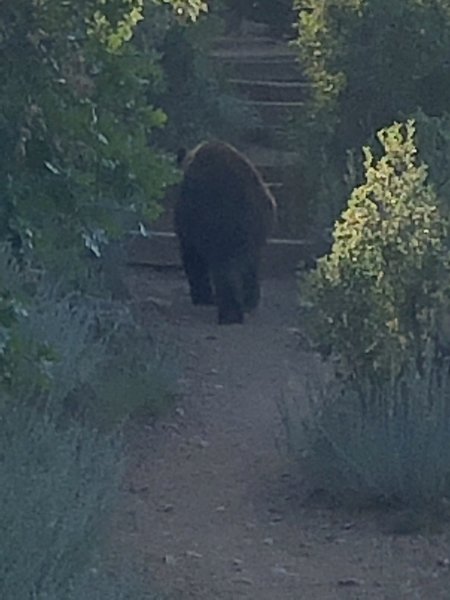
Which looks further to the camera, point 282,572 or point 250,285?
point 250,285

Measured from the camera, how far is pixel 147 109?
6.19 metres

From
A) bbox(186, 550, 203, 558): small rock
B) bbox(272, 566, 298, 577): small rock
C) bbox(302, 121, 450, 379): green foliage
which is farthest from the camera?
bbox(302, 121, 450, 379): green foliage

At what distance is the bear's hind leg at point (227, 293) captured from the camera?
12.1 metres

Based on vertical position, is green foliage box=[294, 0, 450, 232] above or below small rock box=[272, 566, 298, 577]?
below

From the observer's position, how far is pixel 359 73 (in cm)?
1302

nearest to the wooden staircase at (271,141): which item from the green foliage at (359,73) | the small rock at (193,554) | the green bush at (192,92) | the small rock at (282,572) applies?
the green foliage at (359,73)

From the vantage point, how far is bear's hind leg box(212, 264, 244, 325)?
12.1m

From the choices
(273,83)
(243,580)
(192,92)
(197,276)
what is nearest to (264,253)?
(192,92)

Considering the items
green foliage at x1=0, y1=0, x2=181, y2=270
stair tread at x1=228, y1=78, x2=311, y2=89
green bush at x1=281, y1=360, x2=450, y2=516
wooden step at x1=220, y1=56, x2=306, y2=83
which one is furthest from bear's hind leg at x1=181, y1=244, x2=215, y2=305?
green foliage at x1=0, y1=0, x2=181, y2=270

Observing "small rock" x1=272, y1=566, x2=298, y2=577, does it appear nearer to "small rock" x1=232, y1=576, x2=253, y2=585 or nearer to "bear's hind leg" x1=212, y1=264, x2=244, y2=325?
"small rock" x1=232, y1=576, x2=253, y2=585

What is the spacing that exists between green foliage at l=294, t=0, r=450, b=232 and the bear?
0.67 m

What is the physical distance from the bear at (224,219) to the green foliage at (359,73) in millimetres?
671

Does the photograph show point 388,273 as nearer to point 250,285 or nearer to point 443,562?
point 443,562

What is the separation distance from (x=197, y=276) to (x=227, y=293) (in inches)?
24.2
